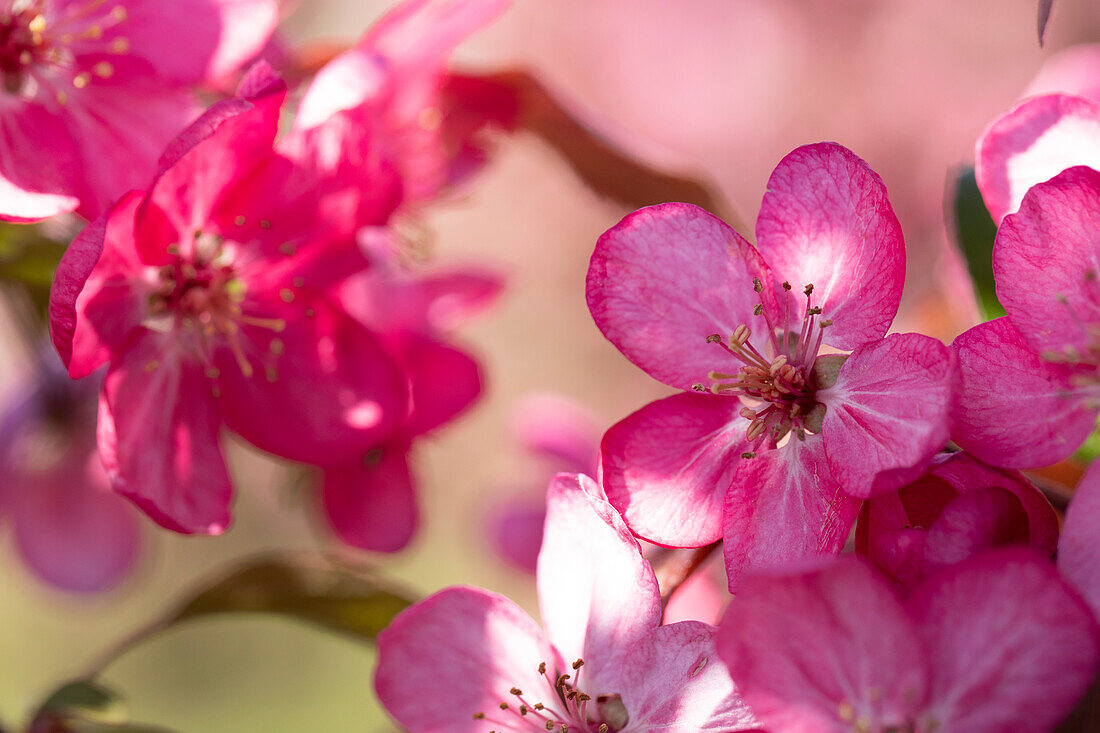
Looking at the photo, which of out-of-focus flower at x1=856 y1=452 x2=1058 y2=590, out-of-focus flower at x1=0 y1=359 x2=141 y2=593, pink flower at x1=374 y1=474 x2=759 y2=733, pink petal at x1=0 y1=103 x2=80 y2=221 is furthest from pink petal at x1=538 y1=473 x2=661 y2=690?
out-of-focus flower at x1=0 y1=359 x2=141 y2=593

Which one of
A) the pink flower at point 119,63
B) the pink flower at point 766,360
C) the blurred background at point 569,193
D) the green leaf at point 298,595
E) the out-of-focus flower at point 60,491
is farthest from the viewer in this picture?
the blurred background at point 569,193

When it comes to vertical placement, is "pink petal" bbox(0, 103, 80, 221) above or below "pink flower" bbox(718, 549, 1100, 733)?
below

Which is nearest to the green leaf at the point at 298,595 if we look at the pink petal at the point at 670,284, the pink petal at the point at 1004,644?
the pink petal at the point at 670,284

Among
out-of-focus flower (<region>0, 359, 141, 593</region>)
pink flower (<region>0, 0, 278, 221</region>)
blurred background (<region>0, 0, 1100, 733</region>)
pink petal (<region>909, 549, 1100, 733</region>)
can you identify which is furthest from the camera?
blurred background (<region>0, 0, 1100, 733</region>)

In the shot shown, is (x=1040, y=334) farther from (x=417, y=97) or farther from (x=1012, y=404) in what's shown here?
(x=417, y=97)

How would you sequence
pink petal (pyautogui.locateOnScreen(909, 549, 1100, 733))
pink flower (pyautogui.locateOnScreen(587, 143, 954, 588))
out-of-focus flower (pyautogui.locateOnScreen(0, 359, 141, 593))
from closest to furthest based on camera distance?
pink petal (pyautogui.locateOnScreen(909, 549, 1100, 733)), pink flower (pyautogui.locateOnScreen(587, 143, 954, 588)), out-of-focus flower (pyautogui.locateOnScreen(0, 359, 141, 593))

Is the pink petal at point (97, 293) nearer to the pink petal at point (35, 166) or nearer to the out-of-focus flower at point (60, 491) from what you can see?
the pink petal at point (35, 166)

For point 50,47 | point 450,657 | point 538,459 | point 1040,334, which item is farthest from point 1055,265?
point 538,459

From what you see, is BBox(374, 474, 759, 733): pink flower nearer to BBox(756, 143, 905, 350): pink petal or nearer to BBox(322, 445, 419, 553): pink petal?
BBox(756, 143, 905, 350): pink petal
